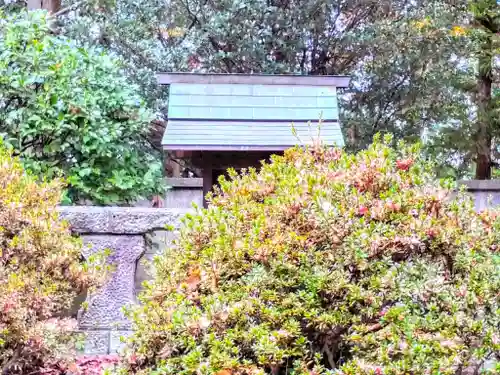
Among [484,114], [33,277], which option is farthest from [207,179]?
[484,114]

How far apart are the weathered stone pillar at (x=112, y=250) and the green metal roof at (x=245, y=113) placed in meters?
2.99

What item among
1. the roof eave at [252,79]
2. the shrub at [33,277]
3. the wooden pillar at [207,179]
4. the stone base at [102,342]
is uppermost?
the roof eave at [252,79]

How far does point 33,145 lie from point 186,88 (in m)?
3.38

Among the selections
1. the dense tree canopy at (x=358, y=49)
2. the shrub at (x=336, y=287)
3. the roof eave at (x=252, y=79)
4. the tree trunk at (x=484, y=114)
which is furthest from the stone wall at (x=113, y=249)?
Answer: the tree trunk at (x=484, y=114)

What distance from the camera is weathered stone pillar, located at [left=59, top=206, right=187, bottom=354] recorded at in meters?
3.24

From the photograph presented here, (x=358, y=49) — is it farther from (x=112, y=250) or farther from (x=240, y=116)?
(x=112, y=250)

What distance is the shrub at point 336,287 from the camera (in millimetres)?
1912

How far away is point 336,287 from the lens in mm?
1976

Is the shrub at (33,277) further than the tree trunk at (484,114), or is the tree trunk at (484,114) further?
the tree trunk at (484,114)

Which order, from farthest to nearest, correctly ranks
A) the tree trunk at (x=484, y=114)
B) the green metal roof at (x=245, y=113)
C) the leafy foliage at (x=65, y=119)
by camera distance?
1. the tree trunk at (x=484, y=114)
2. the green metal roof at (x=245, y=113)
3. the leafy foliage at (x=65, y=119)

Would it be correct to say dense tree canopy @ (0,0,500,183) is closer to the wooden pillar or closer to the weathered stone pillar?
the wooden pillar

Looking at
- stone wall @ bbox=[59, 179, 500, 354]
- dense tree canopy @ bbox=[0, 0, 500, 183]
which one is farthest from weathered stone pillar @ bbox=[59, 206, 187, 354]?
dense tree canopy @ bbox=[0, 0, 500, 183]

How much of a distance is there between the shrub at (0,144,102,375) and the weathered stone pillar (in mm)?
349

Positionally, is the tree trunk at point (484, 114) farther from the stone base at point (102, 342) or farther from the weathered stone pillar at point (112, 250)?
the stone base at point (102, 342)
